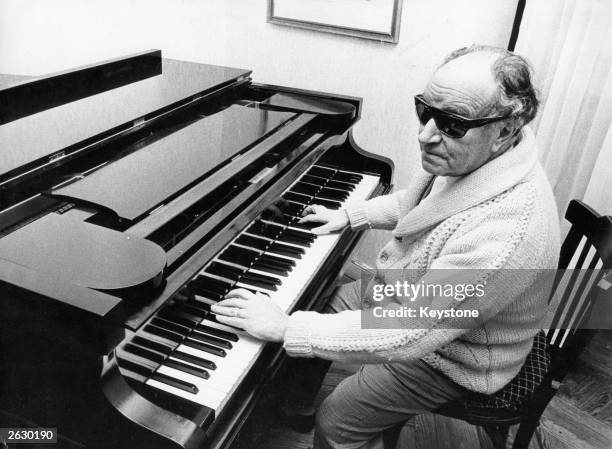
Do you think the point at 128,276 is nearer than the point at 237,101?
Yes

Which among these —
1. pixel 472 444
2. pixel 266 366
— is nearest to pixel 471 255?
pixel 266 366

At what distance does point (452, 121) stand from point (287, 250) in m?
0.60

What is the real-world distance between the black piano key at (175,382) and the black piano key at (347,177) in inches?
45.0

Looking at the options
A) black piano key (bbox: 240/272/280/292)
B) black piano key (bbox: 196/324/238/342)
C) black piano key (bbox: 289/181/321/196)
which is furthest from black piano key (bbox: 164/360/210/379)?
black piano key (bbox: 289/181/321/196)

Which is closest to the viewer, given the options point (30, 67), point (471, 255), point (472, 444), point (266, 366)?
point (471, 255)

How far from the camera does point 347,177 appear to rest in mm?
2121

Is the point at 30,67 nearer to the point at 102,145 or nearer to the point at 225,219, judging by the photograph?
the point at 102,145

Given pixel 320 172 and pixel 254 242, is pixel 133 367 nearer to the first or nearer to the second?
pixel 254 242

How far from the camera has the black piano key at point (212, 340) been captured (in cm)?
121

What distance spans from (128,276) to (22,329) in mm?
205

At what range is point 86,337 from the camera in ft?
2.97

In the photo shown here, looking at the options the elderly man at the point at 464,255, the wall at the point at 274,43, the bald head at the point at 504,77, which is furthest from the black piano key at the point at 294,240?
the wall at the point at 274,43

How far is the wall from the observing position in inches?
94.3

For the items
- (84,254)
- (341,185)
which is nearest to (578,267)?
(341,185)
